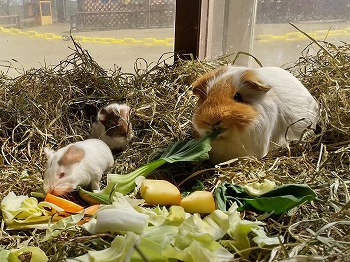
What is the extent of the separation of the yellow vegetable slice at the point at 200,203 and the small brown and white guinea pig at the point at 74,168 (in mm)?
464

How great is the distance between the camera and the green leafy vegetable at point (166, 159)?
151 centimetres

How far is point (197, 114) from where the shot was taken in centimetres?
165

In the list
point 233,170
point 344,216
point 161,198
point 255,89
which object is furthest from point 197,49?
point 344,216

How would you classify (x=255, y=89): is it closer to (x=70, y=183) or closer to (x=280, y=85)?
(x=280, y=85)

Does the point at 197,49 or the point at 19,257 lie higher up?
the point at 197,49

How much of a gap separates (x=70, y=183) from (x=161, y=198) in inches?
16.3

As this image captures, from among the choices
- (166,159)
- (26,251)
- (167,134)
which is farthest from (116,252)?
(167,134)

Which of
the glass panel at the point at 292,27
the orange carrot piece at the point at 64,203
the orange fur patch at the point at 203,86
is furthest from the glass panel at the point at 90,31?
the orange carrot piece at the point at 64,203

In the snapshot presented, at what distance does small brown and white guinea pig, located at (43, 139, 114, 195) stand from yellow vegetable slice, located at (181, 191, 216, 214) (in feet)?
1.52

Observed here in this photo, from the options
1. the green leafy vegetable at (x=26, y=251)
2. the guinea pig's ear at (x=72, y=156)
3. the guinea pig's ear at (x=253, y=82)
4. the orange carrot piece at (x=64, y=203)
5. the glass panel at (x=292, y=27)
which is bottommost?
the orange carrot piece at (x=64, y=203)

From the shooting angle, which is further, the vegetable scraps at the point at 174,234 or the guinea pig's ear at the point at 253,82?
the guinea pig's ear at the point at 253,82

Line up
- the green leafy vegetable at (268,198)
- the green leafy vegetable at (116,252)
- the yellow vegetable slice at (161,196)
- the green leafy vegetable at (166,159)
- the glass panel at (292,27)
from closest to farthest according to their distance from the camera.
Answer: the green leafy vegetable at (116,252) → the green leafy vegetable at (268,198) → the yellow vegetable slice at (161,196) → the green leafy vegetable at (166,159) → the glass panel at (292,27)

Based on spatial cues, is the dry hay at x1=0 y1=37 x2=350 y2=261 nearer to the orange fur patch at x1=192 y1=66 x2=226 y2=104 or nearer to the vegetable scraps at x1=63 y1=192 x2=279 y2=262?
the vegetable scraps at x1=63 y1=192 x2=279 y2=262

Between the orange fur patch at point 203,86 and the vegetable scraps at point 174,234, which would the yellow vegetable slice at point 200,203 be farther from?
the orange fur patch at point 203,86
